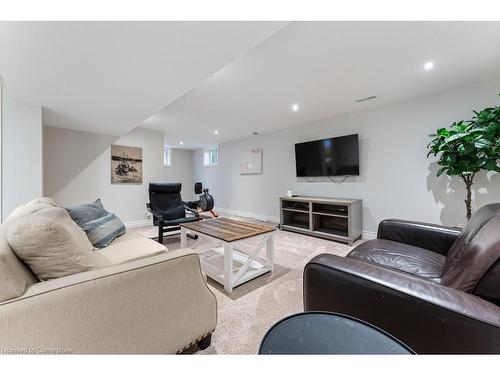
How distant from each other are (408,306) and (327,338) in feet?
1.68

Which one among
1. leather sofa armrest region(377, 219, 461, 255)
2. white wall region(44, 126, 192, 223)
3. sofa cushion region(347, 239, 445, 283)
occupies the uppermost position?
white wall region(44, 126, 192, 223)

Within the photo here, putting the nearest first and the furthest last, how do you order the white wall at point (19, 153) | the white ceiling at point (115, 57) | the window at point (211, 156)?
the white ceiling at point (115, 57) → the white wall at point (19, 153) → the window at point (211, 156)

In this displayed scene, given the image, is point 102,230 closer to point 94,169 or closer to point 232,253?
point 232,253

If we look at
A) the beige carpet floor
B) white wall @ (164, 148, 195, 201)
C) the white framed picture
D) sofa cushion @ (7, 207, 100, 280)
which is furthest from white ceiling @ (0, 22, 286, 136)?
white wall @ (164, 148, 195, 201)

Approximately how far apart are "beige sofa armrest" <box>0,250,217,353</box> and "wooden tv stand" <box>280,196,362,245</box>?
2.76m

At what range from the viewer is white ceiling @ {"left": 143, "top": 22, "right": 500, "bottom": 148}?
169 cm

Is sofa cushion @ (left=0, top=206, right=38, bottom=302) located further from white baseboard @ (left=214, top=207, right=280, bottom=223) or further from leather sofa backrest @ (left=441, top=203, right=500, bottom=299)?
white baseboard @ (left=214, top=207, right=280, bottom=223)

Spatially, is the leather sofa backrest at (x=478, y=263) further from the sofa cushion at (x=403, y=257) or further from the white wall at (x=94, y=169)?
the white wall at (x=94, y=169)

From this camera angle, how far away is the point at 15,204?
2348 mm

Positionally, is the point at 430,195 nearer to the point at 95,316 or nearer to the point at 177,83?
the point at 177,83

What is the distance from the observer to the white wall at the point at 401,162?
2.68 m

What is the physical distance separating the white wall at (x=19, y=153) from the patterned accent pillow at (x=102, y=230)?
1.12 metres

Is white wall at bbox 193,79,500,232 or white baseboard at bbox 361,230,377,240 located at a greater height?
white wall at bbox 193,79,500,232

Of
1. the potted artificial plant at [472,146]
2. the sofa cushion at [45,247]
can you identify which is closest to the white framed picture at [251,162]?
the potted artificial plant at [472,146]
